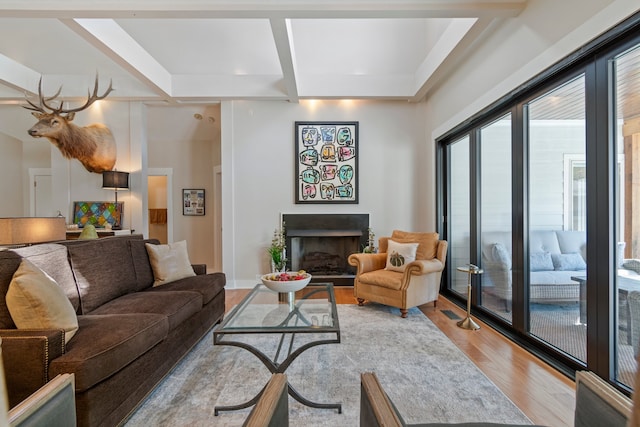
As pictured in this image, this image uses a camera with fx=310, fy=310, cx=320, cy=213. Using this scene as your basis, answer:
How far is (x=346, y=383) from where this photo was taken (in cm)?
211

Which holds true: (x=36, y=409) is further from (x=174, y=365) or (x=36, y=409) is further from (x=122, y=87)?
(x=122, y=87)

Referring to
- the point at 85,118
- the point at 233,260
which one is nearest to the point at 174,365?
the point at 233,260

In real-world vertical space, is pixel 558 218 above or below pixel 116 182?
below

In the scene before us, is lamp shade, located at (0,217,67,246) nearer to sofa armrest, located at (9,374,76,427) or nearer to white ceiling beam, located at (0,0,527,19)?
sofa armrest, located at (9,374,76,427)

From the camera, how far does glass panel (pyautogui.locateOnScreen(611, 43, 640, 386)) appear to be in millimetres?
1829

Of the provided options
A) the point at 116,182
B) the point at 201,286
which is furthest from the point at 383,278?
the point at 116,182

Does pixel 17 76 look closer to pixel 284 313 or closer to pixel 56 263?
pixel 56 263

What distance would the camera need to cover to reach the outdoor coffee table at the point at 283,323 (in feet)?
6.04

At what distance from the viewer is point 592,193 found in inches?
80.4

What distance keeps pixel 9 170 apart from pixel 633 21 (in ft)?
28.8

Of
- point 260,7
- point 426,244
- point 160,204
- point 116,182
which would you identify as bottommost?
point 426,244

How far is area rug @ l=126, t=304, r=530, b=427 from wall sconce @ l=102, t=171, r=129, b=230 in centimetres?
309

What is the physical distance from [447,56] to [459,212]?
1.90 m

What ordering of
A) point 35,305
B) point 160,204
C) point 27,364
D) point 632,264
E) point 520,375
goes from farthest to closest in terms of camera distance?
1. point 160,204
2. point 520,375
3. point 632,264
4. point 35,305
5. point 27,364
